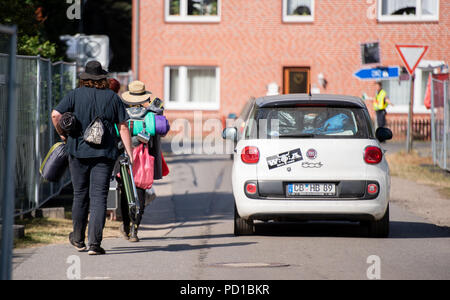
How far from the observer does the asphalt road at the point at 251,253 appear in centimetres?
743

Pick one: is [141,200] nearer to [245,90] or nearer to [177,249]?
[177,249]

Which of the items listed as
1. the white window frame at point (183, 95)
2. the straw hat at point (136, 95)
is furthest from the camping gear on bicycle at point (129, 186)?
the white window frame at point (183, 95)

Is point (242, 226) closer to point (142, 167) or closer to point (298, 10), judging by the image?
point (142, 167)

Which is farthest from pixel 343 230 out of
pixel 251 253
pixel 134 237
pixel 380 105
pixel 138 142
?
pixel 380 105

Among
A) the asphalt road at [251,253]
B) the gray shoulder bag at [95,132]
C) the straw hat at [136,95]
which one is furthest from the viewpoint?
the straw hat at [136,95]

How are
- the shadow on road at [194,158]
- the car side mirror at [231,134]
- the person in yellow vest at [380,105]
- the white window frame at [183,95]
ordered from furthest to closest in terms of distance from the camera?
the white window frame at [183,95]
the person in yellow vest at [380,105]
the shadow on road at [194,158]
the car side mirror at [231,134]

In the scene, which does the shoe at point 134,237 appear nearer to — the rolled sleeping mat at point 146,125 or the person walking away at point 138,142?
the person walking away at point 138,142

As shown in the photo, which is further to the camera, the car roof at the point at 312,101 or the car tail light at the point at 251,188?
the car roof at the point at 312,101

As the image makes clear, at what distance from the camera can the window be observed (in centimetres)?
3259

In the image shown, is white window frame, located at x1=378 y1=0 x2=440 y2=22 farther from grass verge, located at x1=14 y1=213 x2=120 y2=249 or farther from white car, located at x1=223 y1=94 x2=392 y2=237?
white car, located at x1=223 y1=94 x2=392 y2=237

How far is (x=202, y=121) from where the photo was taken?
108 feet

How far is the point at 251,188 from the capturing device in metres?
9.42

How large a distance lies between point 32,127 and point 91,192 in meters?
2.96

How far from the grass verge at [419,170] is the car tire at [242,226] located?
18.1 feet
